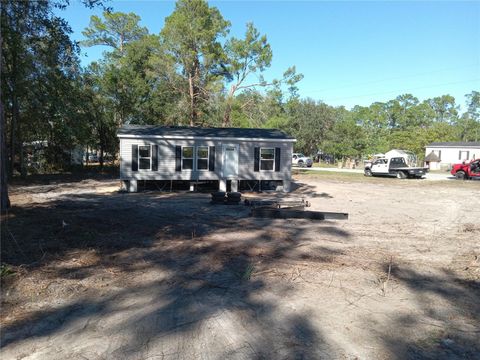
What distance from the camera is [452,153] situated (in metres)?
48.0

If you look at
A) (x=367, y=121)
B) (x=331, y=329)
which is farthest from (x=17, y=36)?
(x=367, y=121)

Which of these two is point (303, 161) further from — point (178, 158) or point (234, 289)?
point (234, 289)

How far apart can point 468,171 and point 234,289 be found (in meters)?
29.2

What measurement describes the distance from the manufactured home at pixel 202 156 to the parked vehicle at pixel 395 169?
14372 mm

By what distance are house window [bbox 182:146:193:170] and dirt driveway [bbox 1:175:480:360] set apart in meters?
8.17

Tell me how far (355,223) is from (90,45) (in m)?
39.5

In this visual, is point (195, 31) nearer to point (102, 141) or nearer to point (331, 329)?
point (102, 141)

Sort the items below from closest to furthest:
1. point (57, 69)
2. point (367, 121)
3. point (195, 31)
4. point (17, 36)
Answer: point (17, 36) → point (57, 69) → point (195, 31) → point (367, 121)

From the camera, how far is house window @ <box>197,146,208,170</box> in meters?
18.5

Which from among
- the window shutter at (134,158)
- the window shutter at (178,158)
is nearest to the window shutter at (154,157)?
the window shutter at (134,158)

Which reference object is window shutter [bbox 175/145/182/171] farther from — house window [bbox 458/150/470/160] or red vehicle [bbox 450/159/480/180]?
house window [bbox 458/150/470/160]

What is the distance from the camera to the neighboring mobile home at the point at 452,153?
153ft

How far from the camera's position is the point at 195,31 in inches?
1123

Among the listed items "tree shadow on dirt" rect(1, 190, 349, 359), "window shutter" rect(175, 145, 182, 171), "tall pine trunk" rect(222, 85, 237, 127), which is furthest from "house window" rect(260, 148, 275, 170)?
"tall pine trunk" rect(222, 85, 237, 127)
